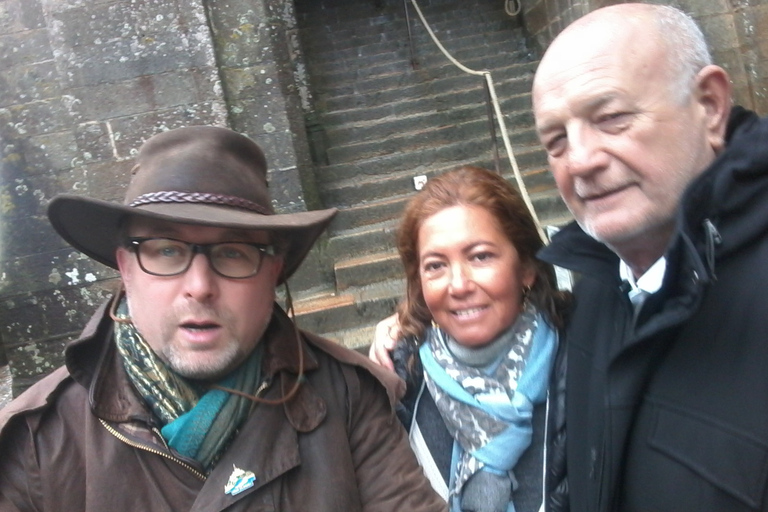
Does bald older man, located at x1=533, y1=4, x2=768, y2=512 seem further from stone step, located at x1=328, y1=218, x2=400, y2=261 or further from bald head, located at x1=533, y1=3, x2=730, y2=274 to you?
stone step, located at x1=328, y1=218, x2=400, y2=261

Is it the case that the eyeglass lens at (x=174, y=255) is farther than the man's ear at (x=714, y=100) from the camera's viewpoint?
Yes

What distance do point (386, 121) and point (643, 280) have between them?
462 centimetres

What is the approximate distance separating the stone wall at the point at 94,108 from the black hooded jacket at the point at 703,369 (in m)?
3.15

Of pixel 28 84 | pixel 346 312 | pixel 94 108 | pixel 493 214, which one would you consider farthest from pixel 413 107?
pixel 493 214

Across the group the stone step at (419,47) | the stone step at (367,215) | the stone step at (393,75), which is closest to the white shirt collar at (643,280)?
the stone step at (367,215)

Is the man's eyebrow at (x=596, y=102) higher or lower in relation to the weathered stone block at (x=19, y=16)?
lower

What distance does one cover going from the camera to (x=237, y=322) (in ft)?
4.74

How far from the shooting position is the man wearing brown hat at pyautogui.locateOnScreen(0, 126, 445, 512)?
4.30 ft

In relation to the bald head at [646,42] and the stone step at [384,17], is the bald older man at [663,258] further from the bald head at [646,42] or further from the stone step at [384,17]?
the stone step at [384,17]

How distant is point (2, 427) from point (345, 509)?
802mm

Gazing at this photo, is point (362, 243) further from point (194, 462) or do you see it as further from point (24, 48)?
point (194, 462)

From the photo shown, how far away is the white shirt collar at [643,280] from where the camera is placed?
127 centimetres

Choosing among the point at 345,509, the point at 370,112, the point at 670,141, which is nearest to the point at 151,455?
the point at 345,509

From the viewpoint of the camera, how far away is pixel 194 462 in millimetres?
1361
